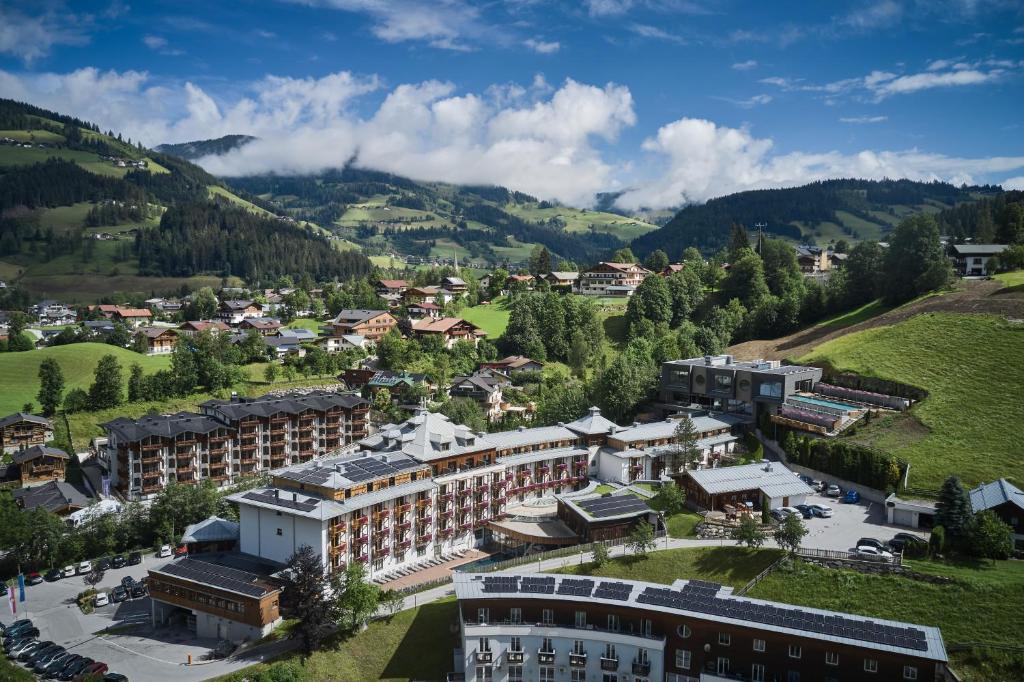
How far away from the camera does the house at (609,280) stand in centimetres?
11794

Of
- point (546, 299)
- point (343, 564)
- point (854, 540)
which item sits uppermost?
point (546, 299)

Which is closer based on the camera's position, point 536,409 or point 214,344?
point 536,409

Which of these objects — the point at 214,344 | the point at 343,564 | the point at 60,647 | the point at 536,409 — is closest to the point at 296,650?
the point at 343,564

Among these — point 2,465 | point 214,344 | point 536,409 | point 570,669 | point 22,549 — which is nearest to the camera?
point 570,669

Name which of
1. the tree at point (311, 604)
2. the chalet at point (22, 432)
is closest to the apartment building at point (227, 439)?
the chalet at point (22, 432)

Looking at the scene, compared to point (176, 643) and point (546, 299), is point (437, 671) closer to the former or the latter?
point (176, 643)

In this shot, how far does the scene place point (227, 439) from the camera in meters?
63.4

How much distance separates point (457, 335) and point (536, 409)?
25073 mm

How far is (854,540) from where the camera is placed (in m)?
39.4

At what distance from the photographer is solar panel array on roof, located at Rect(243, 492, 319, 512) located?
41500mm

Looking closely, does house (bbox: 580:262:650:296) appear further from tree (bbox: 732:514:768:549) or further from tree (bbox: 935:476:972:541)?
tree (bbox: 935:476:972:541)

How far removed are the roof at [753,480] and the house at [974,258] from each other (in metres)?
50.5

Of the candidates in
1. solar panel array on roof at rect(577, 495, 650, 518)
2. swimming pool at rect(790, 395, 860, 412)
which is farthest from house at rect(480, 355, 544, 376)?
solar panel array on roof at rect(577, 495, 650, 518)

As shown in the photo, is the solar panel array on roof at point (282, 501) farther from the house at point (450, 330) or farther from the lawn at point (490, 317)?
the lawn at point (490, 317)
